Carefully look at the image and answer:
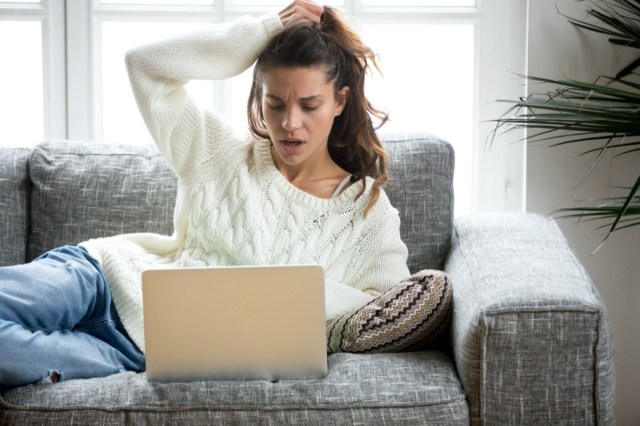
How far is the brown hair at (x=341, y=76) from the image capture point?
2168 millimetres

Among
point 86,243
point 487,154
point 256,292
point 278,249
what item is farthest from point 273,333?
point 487,154

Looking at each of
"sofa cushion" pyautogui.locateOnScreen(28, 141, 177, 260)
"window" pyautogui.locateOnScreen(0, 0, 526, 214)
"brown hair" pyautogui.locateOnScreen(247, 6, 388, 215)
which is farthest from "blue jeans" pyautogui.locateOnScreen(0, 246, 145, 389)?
"window" pyautogui.locateOnScreen(0, 0, 526, 214)

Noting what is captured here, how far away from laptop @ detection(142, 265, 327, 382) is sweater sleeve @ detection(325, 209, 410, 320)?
1.03ft

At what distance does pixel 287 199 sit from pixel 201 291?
0.56m

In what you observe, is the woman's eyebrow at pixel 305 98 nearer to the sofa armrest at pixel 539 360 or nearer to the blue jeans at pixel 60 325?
the blue jeans at pixel 60 325

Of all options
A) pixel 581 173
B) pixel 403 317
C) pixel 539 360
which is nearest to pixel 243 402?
pixel 403 317

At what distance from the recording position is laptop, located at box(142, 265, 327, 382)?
67.4 inches

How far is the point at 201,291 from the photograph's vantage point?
1712 mm

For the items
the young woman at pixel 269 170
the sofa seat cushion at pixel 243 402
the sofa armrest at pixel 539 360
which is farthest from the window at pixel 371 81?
the sofa seat cushion at pixel 243 402

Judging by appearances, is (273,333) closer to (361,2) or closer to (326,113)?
(326,113)

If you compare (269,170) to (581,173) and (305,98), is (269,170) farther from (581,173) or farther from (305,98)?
(581,173)

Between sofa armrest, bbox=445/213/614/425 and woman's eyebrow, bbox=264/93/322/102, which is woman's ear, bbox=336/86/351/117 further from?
sofa armrest, bbox=445/213/614/425

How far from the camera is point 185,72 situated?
2.21 m

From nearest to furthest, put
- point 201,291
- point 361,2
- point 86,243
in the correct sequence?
point 201,291, point 86,243, point 361,2
